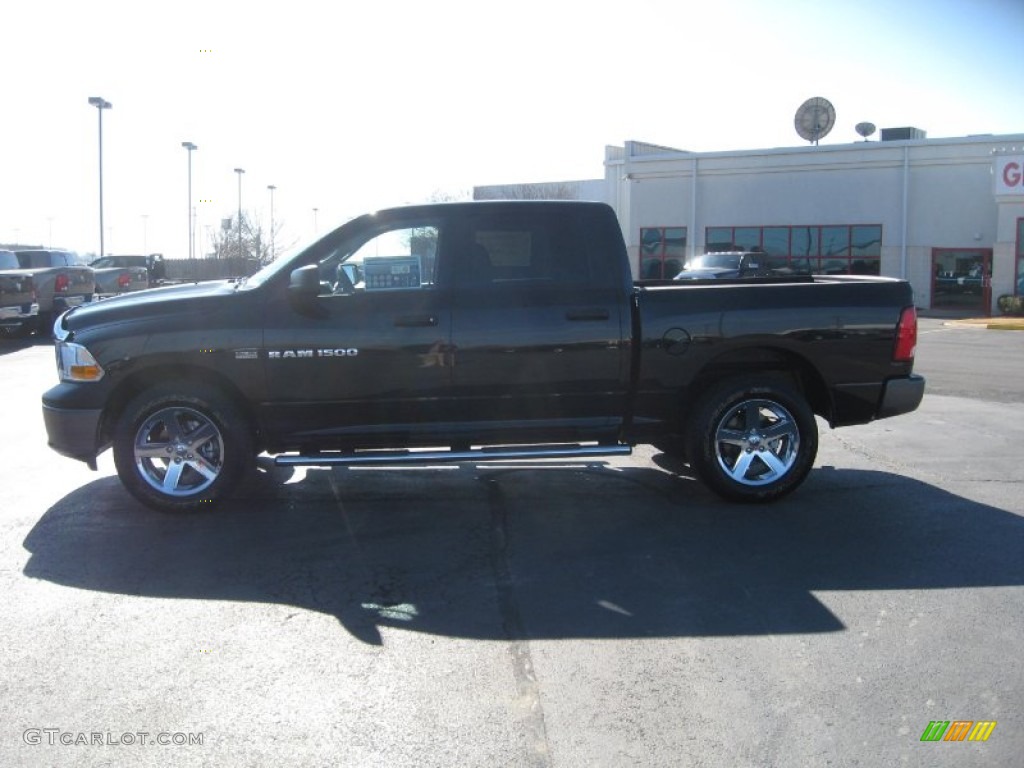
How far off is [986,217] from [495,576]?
33.5 meters

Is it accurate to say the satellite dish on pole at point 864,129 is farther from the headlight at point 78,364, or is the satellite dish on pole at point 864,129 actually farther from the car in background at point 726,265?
the headlight at point 78,364

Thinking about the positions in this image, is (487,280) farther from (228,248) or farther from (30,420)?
(228,248)

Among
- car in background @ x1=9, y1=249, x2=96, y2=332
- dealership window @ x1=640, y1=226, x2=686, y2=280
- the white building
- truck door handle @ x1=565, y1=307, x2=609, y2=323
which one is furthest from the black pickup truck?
dealership window @ x1=640, y1=226, x2=686, y2=280

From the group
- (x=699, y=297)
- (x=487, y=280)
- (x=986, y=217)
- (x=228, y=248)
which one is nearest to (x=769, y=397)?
(x=699, y=297)

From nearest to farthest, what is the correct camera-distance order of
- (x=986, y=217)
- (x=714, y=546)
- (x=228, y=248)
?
1. (x=714, y=546)
2. (x=986, y=217)
3. (x=228, y=248)

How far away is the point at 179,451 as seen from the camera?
6.81 m

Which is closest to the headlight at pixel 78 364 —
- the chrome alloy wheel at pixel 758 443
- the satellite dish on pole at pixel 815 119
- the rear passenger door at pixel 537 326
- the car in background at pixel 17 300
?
the rear passenger door at pixel 537 326

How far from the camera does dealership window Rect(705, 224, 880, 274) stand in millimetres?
36156

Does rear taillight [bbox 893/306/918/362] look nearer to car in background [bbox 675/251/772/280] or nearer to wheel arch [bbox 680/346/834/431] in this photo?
wheel arch [bbox 680/346/834/431]

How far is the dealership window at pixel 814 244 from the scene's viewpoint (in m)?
36.2

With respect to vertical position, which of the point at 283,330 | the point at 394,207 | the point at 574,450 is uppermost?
the point at 394,207

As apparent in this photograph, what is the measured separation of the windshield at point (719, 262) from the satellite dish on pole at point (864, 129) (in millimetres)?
16085

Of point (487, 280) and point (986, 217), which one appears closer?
point (487, 280)

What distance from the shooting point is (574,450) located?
273 inches
